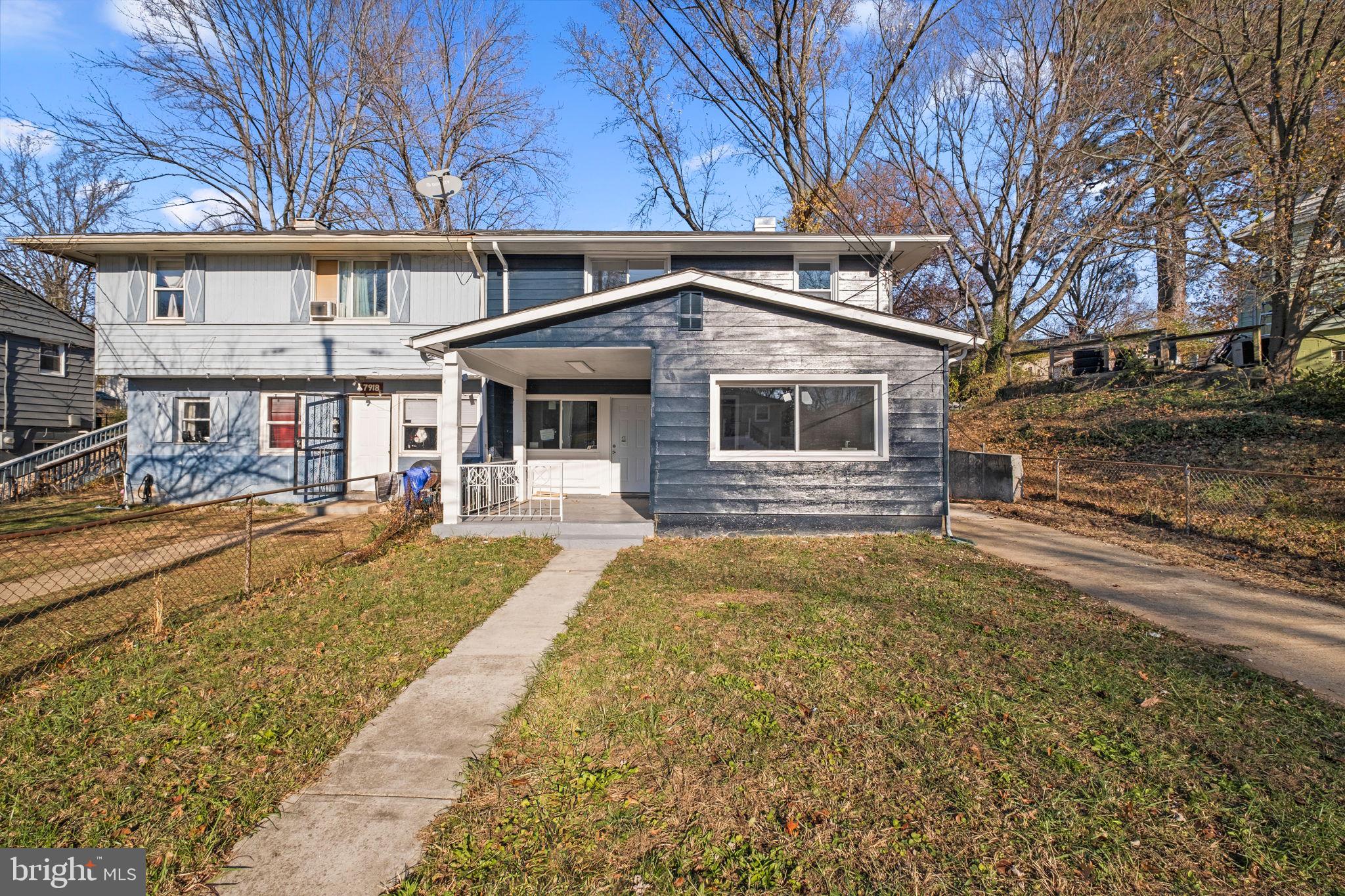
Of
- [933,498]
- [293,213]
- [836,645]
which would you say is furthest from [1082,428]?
[293,213]

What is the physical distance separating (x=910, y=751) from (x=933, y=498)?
6.55 meters

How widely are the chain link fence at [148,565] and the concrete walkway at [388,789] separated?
1913 millimetres

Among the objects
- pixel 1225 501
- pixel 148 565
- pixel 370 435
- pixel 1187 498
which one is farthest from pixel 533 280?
pixel 1225 501

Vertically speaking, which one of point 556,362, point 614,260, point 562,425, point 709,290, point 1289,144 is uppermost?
point 1289,144

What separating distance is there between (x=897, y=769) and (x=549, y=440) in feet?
34.7

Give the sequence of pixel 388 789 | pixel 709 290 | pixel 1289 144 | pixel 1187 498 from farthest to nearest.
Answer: pixel 1289 144 < pixel 709 290 < pixel 1187 498 < pixel 388 789

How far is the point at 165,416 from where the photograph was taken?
41.8 ft

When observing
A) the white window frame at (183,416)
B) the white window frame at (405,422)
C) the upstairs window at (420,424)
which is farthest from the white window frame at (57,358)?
the upstairs window at (420,424)

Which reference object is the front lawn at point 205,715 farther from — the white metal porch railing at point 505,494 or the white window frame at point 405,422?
the white window frame at point 405,422

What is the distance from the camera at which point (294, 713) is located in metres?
3.38

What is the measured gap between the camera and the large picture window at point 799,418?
29.1ft

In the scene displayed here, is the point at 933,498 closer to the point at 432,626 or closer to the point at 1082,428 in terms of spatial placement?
the point at 432,626

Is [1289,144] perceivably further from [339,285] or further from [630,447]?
[339,285]

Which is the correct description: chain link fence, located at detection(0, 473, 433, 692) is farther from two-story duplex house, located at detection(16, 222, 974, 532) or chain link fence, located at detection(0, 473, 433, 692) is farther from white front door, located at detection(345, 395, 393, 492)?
two-story duplex house, located at detection(16, 222, 974, 532)
